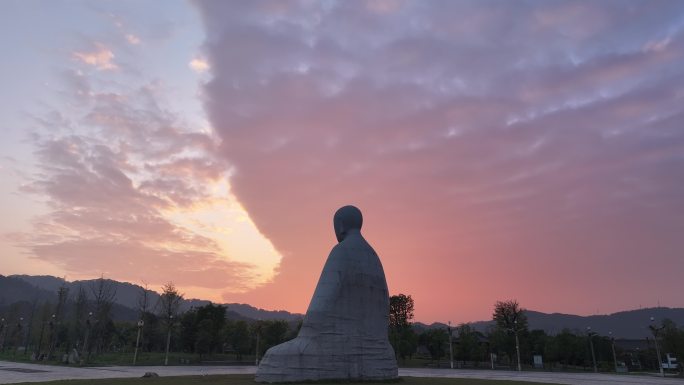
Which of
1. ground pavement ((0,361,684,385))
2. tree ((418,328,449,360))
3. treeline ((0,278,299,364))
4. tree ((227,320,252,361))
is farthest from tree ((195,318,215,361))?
tree ((418,328,449,360))

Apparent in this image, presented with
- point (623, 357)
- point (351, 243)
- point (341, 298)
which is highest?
point (351, 243)

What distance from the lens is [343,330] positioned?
2183 cm

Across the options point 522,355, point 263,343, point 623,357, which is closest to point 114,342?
point 263,343

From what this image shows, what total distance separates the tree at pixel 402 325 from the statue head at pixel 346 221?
44838 mm

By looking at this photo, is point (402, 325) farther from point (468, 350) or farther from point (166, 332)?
point (166, 332)

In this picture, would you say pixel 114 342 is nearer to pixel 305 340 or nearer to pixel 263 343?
pixel 263 343

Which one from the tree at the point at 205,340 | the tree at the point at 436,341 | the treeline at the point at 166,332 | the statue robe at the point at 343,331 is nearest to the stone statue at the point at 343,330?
the statue robe at the point at 343,331

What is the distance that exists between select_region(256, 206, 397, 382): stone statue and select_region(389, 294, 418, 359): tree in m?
45.3

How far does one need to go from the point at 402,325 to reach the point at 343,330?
5648cm

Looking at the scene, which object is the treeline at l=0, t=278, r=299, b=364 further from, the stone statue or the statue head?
the stone statue

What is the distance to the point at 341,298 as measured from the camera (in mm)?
22281

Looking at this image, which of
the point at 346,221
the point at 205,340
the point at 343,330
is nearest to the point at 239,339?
the point at 205,340

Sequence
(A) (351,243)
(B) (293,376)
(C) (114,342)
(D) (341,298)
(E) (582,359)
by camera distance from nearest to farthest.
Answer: (B) (293,376), (D) (341,298), (A) (351,243), (E) (582,359), (C) (114,342)

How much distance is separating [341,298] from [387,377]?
454 centimetres
